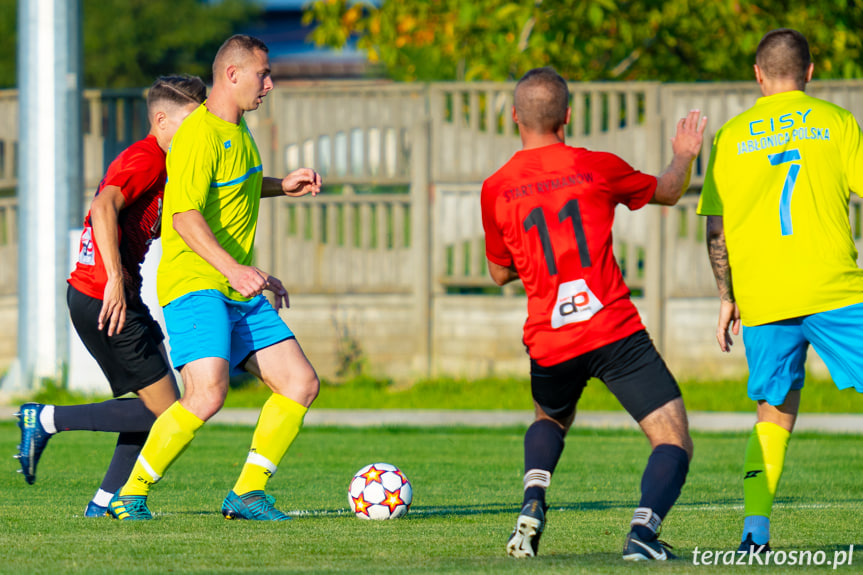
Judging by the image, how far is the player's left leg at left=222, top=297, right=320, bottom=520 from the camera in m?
6.30

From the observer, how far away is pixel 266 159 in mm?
14258

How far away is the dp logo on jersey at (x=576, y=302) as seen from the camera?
16.8 feet

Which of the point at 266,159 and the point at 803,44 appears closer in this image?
the point at 803,44

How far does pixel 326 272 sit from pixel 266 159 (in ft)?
4.67

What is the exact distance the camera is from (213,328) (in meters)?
6.03

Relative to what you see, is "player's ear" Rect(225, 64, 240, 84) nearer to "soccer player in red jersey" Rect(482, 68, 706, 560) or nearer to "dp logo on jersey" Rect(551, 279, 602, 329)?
"soccer player in red jersey" Rect(482, 68, 706, 560)

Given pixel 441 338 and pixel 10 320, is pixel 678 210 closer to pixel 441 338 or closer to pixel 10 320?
pixel 441 338

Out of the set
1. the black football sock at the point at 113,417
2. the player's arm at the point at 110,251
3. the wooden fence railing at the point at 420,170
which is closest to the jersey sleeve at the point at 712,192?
the player's arm at the point at 110,251

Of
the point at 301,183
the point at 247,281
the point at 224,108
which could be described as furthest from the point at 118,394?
the point at 224,108

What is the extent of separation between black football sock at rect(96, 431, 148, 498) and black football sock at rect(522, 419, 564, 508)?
7.52 feet

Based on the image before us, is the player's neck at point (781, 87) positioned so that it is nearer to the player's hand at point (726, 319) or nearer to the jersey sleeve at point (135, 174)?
the player's hand at point (726, 319)

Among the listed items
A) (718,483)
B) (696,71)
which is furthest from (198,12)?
(718,483)

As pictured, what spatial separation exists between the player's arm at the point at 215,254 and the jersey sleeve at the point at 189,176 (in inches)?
2.3

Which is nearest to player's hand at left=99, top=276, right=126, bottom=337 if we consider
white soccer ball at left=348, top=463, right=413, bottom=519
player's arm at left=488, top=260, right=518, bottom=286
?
white soccer ball at left=348, top=463, right=413, bottom=519
